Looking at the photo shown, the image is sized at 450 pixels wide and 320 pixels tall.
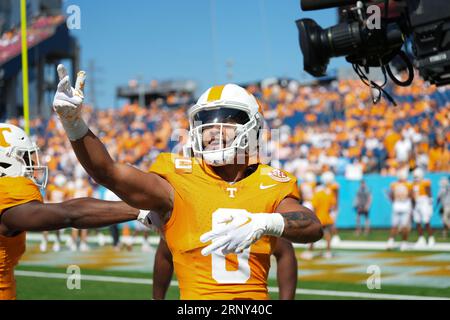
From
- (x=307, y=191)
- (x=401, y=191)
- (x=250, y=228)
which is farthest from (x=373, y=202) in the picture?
(x=250, y=228)

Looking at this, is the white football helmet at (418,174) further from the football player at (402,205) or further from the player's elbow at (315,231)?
A: the player's elbow at (315,231)

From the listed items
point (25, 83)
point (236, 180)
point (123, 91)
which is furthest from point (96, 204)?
point (123, 91)

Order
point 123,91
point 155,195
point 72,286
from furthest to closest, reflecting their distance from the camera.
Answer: point 123,91
point 72,286
point 155,195

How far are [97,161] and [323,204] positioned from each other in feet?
33.3

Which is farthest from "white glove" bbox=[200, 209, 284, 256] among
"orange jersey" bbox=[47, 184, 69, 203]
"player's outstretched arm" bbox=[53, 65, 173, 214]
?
"orange jersey" bbox=[47, 184, 69, 203]

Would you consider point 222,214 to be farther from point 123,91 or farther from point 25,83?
point 123,91

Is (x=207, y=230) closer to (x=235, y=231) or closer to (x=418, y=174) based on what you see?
(x=235, y=231)

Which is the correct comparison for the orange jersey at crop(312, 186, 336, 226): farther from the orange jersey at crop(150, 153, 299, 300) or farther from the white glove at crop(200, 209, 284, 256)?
the white glove at crop(200, 209, 284, 256)

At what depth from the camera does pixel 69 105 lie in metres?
2.42

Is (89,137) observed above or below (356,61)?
below

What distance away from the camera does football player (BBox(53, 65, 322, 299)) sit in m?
2.56

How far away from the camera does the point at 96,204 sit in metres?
3.68

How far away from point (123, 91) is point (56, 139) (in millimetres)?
27961

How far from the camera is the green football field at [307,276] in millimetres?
7955
